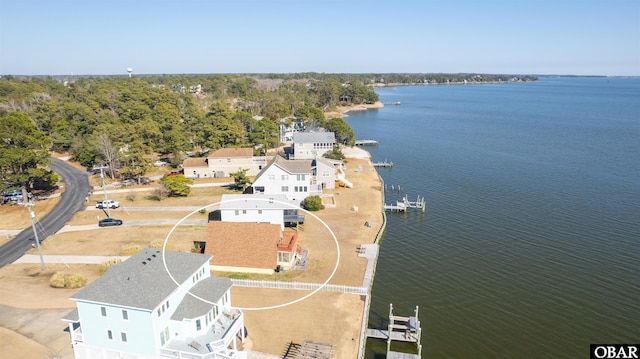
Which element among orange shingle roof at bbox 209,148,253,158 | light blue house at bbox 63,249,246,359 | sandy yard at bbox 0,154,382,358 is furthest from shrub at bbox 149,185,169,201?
light blue house at bbox 63,249,246,359

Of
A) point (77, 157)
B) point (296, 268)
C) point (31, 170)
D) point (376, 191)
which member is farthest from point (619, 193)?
point (77, 157)

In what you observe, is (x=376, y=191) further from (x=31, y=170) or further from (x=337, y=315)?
(x=31, y=170)

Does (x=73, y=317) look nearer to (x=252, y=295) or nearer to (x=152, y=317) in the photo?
(x=152, y=317)

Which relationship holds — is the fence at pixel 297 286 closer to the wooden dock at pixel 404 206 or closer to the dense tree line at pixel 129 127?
the wooden dock at pixel 404 206

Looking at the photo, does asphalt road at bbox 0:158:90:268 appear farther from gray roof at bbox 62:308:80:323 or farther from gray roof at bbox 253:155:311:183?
gray roof at bbox 253:155:311:183

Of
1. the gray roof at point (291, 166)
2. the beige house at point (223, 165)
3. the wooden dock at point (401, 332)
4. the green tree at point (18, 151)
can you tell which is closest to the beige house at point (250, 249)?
the wooden dock at point (401, 332)
